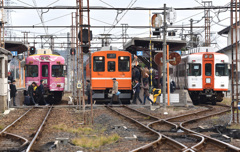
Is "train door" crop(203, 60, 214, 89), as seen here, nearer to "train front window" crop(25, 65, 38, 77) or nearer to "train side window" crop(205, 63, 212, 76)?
"train side window" crop(205, 63, 212, 76)

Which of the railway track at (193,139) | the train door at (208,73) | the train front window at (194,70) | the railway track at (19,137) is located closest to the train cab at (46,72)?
the train front window at (194,70)

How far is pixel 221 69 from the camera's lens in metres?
24.6

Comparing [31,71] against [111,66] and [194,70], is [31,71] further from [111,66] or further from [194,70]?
[194,70]

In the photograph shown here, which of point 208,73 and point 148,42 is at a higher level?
point 148,42

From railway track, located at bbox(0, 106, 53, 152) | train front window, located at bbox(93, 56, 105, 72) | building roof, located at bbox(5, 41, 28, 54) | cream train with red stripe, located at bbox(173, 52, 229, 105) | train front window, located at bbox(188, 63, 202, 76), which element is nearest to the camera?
railway track, located at bbox(0, 106, 53, 152)

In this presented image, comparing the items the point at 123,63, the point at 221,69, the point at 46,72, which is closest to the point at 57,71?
the point at 46,72

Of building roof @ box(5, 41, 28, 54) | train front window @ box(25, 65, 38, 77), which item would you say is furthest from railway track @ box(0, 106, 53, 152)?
train front window @ box(25, 65, 38, 77)

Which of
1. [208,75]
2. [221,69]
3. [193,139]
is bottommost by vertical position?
[193,139]

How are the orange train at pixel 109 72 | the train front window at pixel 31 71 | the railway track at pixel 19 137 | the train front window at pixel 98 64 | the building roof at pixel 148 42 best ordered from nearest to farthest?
the railway track at pixel 19 137, the building roof at pixel 148 42, the orange train at pixel 109 72, the train front window at pixel 98 64, the train front window at pixel 31 71

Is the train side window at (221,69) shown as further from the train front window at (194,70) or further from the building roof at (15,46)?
the building roof at (15,46)

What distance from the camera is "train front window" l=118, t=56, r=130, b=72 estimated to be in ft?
84.6

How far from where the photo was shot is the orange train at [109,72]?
1007 inches

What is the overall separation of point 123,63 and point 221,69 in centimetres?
582

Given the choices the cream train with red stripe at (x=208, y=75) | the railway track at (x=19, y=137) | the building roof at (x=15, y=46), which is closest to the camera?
the railway track at (x=19, y=137)
